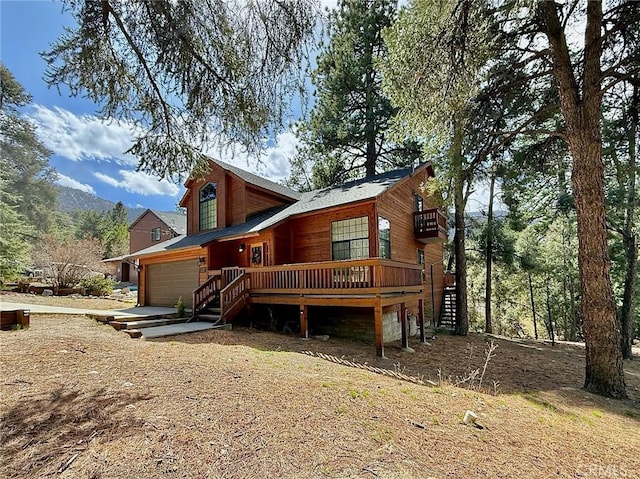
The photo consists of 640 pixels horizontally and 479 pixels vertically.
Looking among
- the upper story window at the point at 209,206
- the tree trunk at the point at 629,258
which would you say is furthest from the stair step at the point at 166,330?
the tree trunk at the point at 629,258

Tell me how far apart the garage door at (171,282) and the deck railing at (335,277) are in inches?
186

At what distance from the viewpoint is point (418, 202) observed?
15227 millimetres

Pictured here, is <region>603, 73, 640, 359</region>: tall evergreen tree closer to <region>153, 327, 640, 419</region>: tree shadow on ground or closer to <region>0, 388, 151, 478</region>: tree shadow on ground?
<region>153, 327, 640, 419</region>: tree shadow on ground

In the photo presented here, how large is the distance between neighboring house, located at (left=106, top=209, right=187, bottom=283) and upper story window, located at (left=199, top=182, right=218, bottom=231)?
13.7 m

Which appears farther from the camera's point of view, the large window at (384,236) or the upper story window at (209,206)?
the upper story window at (209,206)

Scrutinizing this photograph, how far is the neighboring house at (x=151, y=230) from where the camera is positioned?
28.7 meters

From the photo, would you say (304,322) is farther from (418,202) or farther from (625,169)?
(625,169)

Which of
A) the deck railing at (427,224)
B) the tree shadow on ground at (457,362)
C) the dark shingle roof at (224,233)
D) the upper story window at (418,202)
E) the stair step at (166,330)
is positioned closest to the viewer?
the tree shadow on ground at (457,362)

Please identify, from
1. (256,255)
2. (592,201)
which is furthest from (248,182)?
(592,201)

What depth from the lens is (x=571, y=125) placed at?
6.23 metres

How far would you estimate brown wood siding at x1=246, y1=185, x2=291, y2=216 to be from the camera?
14391 millimetres

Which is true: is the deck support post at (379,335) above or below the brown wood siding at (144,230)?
below

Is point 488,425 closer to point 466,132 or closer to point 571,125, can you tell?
point 571,125

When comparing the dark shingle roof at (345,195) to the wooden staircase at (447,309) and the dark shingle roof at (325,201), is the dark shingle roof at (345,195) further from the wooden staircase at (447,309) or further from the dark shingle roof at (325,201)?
the wooden staircase at (447,309)
